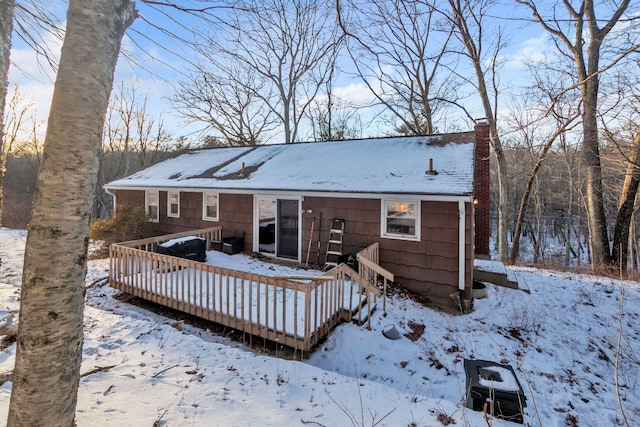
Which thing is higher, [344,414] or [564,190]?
[564,190]

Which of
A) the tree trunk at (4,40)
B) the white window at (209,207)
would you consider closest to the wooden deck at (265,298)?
the tree trunk at (4,40)

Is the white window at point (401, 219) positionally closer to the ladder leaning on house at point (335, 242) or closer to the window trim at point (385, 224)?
the window trim at point (385, 224)

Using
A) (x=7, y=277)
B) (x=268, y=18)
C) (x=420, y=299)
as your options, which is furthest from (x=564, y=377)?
(x=7, y=277)

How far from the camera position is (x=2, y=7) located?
70.3 inches

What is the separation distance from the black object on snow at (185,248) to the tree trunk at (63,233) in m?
6.83

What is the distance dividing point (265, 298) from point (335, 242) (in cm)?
394

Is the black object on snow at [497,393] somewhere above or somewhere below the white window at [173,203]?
below

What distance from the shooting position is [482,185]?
413 inches

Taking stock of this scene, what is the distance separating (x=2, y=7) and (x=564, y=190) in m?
33.0

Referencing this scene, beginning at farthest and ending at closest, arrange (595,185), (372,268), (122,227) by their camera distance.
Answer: (595,185), (122,227), (372,268)

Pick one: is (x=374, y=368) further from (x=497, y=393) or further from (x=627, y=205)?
(x=627, y=205)

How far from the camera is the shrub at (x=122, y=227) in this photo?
1116 centimetres

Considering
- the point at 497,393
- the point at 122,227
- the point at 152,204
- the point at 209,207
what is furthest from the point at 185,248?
the point at 497,393

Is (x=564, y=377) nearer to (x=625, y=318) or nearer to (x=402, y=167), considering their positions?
(x=625, y=318)
